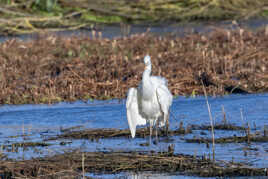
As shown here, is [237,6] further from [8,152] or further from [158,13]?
[8,152]

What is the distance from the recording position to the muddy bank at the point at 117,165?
5.98 meters

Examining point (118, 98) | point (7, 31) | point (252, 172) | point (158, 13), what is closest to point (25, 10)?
point (7, 31)

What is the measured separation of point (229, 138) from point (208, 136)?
19.5 inches

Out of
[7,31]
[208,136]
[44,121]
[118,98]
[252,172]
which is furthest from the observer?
[7,31]

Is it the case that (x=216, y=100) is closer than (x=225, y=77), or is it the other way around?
(x=216, y=100)

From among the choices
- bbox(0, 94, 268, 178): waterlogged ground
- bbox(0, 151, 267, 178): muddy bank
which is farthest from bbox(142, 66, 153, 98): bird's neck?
bbox(0, 151, 267, 178): muddy bank

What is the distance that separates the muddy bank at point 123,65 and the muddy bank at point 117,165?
5095mm

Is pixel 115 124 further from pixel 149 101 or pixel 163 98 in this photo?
pixel 163 98

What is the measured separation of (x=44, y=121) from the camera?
9.90m

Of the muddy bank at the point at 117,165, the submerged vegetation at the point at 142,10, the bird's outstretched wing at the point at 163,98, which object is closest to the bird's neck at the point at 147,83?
the bird's outstretched wing at the point at 163,98

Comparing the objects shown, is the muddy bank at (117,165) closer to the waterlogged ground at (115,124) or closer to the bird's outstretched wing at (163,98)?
the waterlogged ground at (115,124)

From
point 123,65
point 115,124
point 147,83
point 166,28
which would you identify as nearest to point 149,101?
point 147,83

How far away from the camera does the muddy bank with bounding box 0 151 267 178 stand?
236 inches

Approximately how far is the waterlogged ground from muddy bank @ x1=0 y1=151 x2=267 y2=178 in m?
0.20
